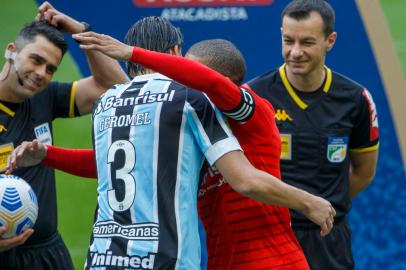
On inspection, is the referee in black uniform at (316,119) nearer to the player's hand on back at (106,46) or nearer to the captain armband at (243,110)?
the captain armband at (243,110)

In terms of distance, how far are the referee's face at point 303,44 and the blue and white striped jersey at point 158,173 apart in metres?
1.30

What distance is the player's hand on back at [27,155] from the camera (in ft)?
15.0

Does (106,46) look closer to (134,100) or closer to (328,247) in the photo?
(134,100)

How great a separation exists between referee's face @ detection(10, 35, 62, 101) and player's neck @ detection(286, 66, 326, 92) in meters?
1.21

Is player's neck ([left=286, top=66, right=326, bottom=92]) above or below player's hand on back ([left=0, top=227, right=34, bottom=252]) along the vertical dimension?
above

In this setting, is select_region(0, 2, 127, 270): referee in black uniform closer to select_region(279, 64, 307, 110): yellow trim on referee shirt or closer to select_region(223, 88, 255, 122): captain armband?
select_region(279, 64, 307, 110): yellow trim on referee shirt

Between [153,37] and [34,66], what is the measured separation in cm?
112

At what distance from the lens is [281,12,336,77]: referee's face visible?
5348mm

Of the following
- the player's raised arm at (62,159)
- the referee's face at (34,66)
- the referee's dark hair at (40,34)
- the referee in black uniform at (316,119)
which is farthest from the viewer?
the referee in black uniform at (316,119)

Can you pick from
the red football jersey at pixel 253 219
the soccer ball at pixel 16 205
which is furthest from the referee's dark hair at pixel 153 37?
the soccer ball at pixel 16 205

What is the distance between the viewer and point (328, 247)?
5516 mm

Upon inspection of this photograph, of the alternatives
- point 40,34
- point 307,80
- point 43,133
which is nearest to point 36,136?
point 43,133

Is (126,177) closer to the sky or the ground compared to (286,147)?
closer to the ground

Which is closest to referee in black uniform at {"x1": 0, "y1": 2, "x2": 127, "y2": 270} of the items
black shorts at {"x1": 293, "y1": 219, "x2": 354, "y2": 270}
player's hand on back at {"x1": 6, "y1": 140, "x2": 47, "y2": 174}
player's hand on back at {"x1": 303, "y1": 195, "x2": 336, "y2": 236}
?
player's hand on back at {"x1": 6, "y1": 140, "x2": 47, "y2": 174}
